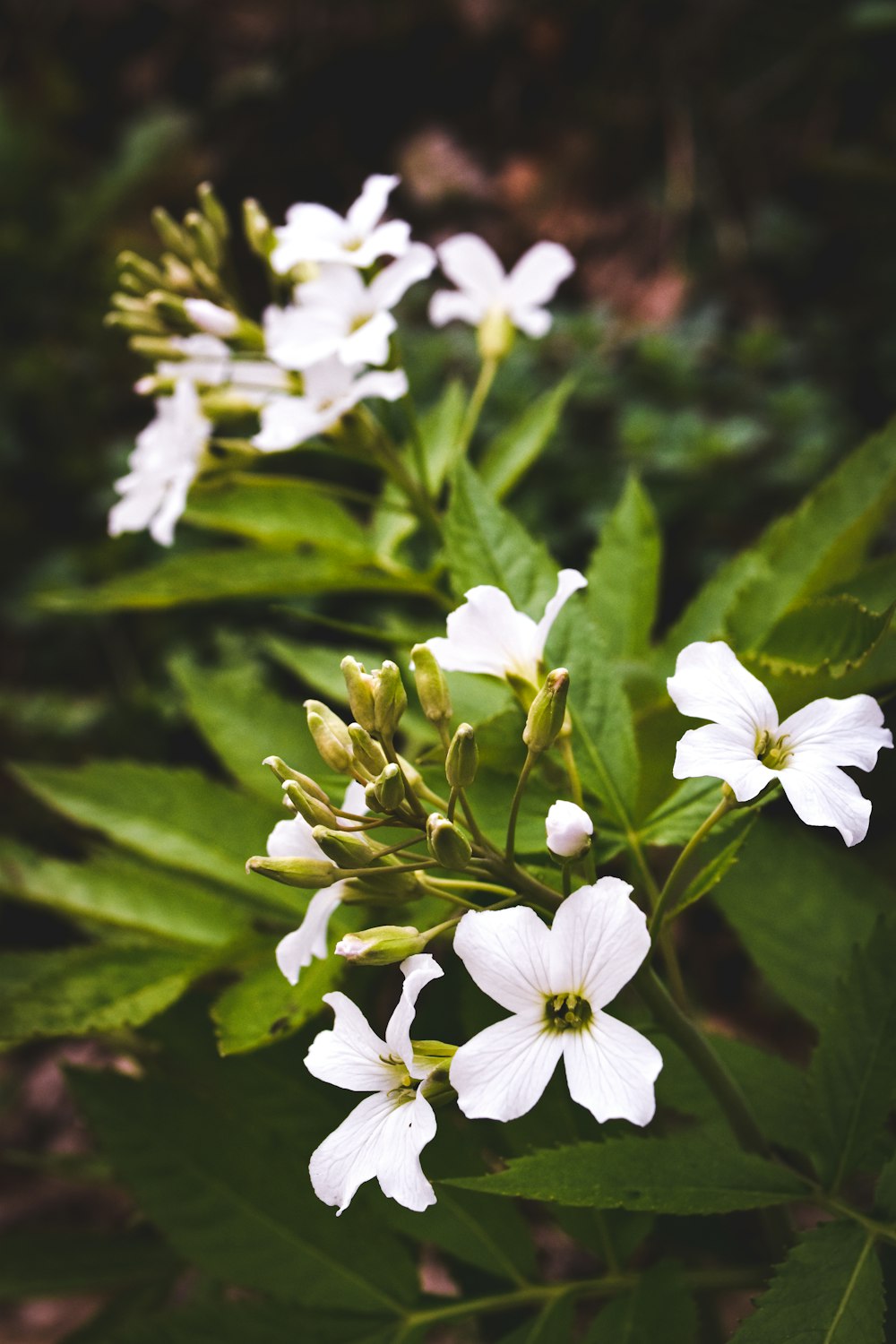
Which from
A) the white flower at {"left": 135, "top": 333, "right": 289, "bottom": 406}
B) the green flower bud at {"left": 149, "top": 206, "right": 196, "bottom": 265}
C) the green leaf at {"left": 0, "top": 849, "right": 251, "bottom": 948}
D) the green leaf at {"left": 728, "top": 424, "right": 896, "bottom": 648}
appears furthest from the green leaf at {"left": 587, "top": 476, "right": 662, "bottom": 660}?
the green flower bud at {"left": 149, "top": 206, "right": 196, "bottom": 265}

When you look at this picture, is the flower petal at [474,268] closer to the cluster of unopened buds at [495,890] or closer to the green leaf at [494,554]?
the green leaf at [494,554]

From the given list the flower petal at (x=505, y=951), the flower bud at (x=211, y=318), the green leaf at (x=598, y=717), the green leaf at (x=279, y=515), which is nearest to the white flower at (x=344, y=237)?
the flower bud at (x=211, y=318)

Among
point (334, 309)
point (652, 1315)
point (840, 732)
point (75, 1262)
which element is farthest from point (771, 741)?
point (75, 1262)

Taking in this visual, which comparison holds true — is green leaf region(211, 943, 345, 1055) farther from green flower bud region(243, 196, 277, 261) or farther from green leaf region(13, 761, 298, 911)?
green flower bud region(243, 196, 277, 261)

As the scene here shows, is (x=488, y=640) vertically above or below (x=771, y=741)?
above

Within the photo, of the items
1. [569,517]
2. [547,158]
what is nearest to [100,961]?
[569,517]

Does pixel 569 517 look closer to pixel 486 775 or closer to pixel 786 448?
pixel 786 448

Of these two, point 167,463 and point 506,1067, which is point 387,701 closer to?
point 506,1067
